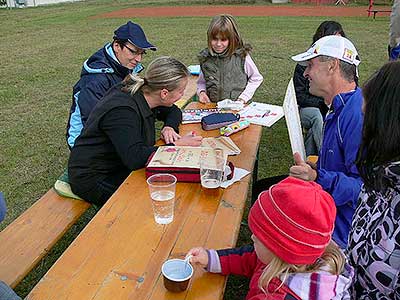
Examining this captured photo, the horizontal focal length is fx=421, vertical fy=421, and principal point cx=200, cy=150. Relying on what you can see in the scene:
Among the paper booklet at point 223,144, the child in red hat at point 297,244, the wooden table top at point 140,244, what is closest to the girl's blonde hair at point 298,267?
the child in red hat at point 297,244

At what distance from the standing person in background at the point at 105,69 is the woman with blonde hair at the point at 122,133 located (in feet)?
2.74

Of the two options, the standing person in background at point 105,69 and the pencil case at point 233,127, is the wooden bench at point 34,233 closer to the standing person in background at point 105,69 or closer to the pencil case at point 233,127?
the standing person in background at point 105,69

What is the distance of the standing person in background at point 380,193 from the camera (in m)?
1.48

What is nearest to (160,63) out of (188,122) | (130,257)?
(188,122)

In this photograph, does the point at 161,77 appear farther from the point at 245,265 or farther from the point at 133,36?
the point at 245,265

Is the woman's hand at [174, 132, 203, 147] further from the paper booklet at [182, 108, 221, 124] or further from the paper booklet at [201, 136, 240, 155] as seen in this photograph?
the paper booklet at [182, 108, 221, 124]

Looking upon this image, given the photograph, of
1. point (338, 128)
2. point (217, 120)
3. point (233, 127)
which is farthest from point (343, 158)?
point (217, 120)

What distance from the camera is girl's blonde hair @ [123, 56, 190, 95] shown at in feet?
8.98

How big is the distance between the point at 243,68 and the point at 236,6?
19561 millimetres

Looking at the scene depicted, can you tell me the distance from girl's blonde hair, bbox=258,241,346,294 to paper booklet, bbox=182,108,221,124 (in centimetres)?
216

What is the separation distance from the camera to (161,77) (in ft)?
8.98

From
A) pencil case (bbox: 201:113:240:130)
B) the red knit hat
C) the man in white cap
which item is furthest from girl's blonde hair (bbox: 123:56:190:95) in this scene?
the red knit hat

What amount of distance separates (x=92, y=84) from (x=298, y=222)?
2.72 metres

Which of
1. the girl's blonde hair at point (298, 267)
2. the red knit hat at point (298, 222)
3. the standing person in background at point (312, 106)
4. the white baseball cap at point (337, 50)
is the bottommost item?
Answer: the standing person in background at point (312, 106)
